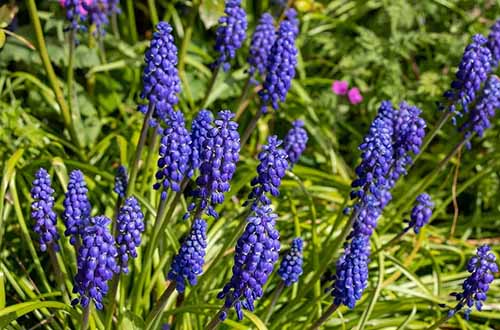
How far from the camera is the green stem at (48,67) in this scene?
5.35 meters

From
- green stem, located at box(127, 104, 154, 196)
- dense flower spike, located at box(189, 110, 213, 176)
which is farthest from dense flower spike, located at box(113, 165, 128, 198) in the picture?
dense flower spike, located at box(189, 110, 213, 176)

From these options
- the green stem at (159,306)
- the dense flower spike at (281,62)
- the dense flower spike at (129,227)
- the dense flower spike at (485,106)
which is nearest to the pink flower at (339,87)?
the dense flower spike at (485,106)

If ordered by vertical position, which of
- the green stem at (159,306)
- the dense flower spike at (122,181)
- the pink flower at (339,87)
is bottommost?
the green stem at (159,306)

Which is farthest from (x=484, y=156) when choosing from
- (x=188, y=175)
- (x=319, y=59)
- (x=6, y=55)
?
(x=6, y=55)

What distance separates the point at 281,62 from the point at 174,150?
4.38 ft

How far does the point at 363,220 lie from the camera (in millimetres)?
4809

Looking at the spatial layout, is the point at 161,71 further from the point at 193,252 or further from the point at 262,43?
the point at 262,43

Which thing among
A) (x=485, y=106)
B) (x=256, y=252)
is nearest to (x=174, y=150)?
(x=256, y=252)

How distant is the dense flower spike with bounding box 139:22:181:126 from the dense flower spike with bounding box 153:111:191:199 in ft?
0.94

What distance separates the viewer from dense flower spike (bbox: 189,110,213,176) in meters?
3.96

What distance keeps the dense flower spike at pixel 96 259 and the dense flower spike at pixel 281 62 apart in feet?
6.29

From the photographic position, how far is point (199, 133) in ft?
13.1

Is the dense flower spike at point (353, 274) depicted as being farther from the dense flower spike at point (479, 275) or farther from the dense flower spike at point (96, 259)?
the dense flower spike at point (96, 259)

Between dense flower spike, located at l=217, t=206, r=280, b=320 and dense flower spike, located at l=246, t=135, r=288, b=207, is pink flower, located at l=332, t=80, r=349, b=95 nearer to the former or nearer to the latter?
Answer: dense flower spike, located at l=246, t=135, r=288, b=207
